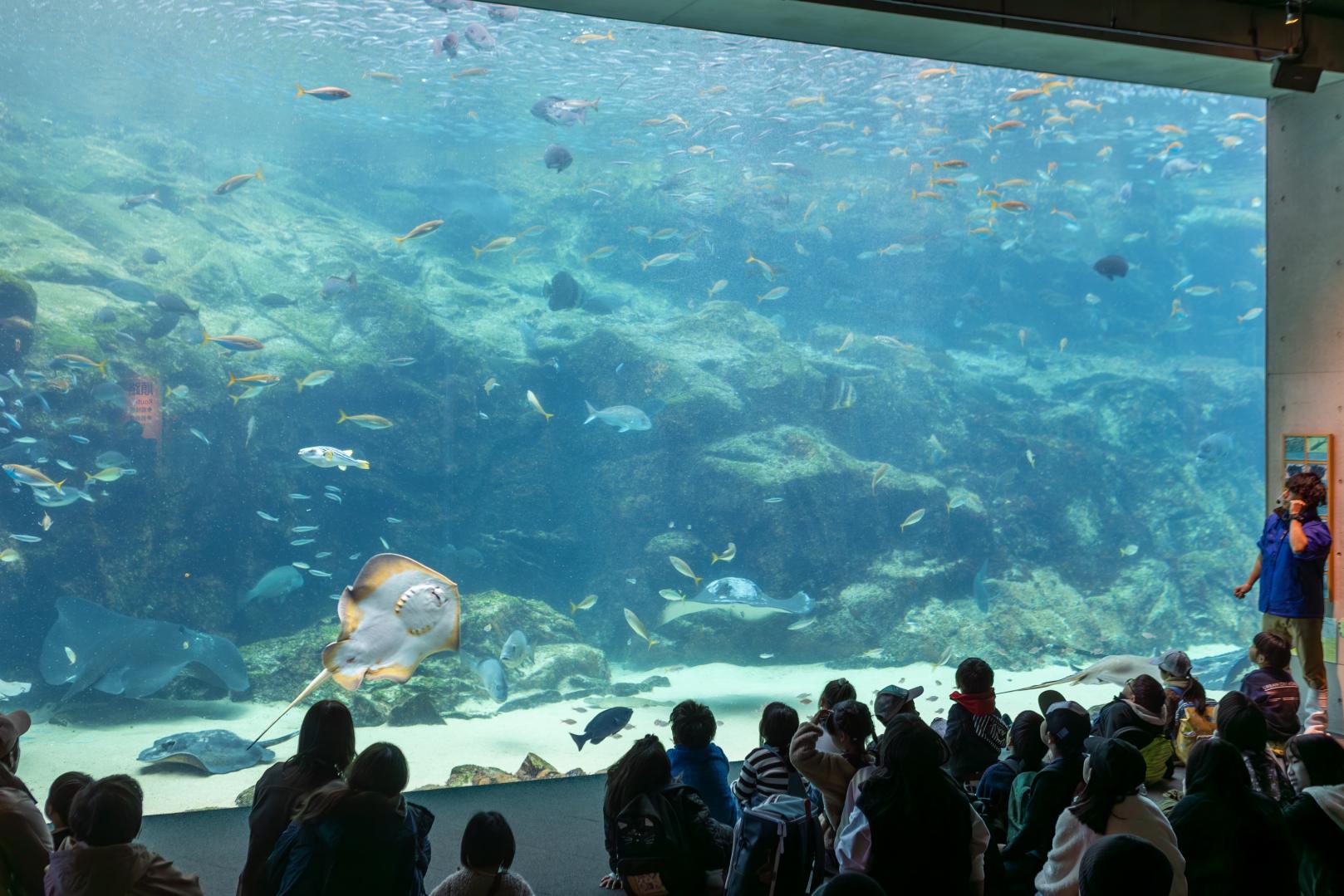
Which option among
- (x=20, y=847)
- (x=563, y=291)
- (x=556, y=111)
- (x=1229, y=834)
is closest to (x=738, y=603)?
(x=563, y=291)

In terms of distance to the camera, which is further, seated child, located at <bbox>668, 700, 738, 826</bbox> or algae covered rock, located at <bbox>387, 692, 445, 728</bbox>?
algae covered rock, located at <bbox>387, 692, 445, 728</bbox>

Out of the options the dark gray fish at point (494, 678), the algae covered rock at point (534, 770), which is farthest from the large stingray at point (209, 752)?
the algae covered rock at point (534, 770)

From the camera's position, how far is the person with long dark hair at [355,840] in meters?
2.10

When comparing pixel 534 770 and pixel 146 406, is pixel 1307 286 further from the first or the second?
pixel 146 406

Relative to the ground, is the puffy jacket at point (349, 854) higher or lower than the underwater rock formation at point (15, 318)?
lower

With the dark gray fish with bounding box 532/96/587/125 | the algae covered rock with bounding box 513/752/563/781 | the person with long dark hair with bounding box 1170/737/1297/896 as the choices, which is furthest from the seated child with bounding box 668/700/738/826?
the dark gray fish with bounding box 532/96/587/125

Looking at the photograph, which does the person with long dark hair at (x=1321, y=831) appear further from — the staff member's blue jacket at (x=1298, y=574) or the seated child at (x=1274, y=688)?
the staff member's blue jacket at (x=1298, y=574)

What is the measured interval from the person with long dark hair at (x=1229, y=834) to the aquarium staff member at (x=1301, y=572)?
3.65m

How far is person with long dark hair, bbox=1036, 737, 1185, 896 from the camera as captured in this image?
226cm

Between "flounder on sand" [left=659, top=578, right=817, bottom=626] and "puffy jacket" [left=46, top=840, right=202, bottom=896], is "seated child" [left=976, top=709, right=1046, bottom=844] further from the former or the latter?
"flounder on sand" [left=659, top=578, right=817, bottom=626]

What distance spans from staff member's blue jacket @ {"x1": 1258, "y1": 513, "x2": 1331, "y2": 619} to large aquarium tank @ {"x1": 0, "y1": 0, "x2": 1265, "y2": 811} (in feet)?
14.5

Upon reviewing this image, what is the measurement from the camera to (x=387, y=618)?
4.34m

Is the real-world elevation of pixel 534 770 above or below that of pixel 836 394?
below

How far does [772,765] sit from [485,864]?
1103 millimetres
